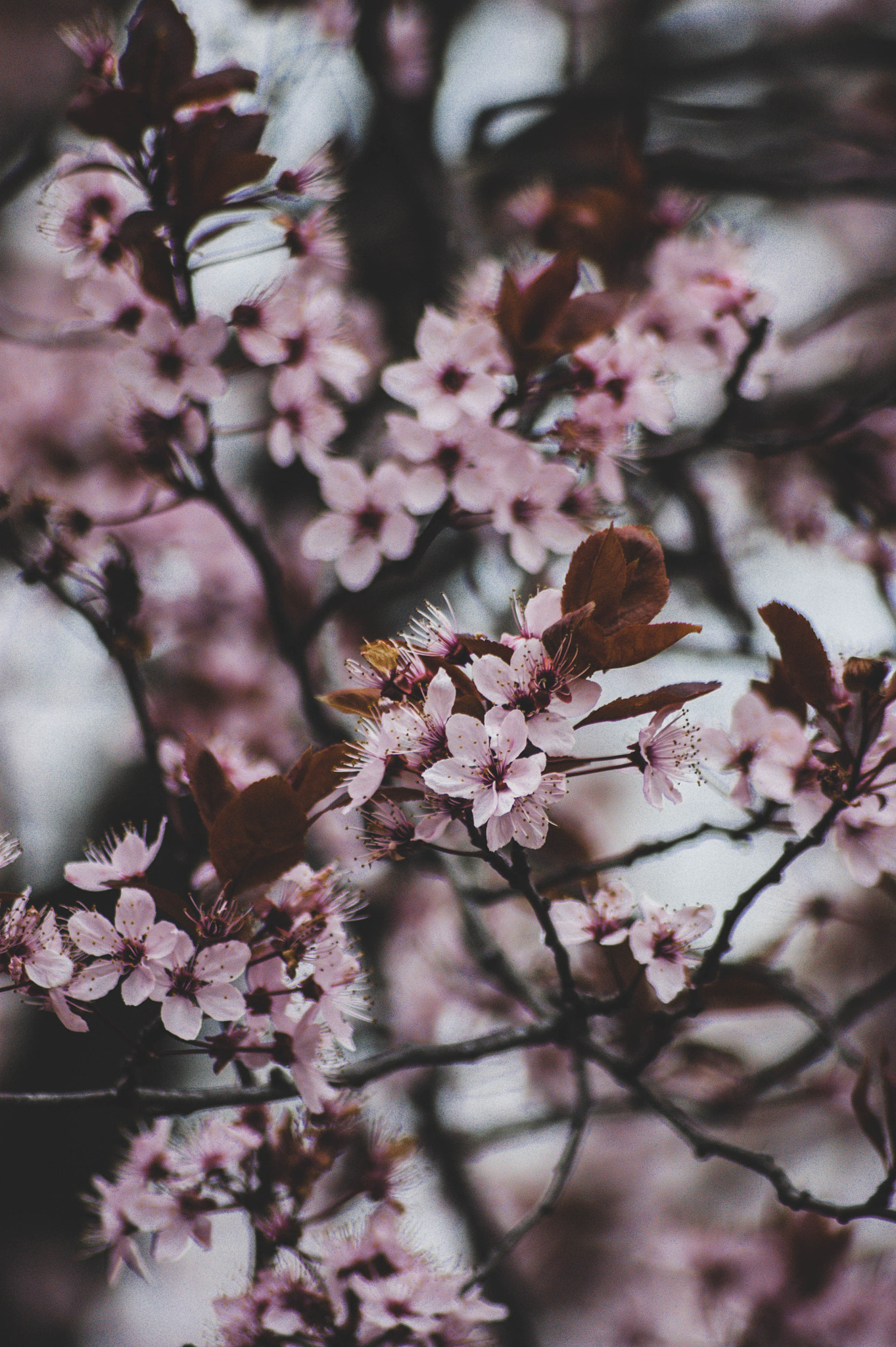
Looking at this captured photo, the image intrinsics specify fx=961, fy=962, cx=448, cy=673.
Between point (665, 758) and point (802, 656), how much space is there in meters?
0.21

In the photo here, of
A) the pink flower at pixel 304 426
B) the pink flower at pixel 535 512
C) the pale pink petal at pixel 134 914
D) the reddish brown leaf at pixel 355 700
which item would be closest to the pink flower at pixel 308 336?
the pink flower at pixel 304 426

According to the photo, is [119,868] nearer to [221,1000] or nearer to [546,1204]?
[221,1000]

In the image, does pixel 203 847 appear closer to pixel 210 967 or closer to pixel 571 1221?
pixel 210 967

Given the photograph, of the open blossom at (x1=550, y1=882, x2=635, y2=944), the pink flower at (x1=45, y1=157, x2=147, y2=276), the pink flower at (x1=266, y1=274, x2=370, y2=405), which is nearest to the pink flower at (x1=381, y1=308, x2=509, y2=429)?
the pink flower at (x1=266, y1=274, x2=370, y2=405)

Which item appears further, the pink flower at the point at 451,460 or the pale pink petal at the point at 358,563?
the pale pink petal at the point at 358,563

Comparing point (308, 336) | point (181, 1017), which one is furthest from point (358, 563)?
point (181, 1017)

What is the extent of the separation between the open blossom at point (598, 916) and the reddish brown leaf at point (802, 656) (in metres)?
0.34

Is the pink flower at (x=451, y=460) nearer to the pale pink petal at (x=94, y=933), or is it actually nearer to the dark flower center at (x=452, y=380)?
the dark flower center at (x=452, y=380)

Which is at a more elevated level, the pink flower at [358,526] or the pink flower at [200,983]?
the pink flower at [358,526]

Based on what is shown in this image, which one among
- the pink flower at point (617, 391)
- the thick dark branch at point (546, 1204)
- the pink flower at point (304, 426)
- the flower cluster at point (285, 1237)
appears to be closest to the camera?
the flower cluster at point (285, 1237)

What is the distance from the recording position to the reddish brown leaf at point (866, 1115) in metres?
1.20

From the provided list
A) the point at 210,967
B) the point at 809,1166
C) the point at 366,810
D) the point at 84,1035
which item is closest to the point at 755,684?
the point at 366,810

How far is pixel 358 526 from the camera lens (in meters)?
1.66

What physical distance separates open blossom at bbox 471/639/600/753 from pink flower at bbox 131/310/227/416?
2.43 feet
